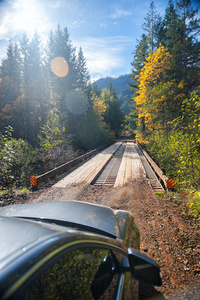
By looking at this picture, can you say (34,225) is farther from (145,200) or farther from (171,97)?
(171,97)

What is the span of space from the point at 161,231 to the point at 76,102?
80.9 ft

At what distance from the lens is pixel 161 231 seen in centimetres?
411

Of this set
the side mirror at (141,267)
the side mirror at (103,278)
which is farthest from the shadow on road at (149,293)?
the side mirror at (103,278)

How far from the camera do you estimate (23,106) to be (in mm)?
26703

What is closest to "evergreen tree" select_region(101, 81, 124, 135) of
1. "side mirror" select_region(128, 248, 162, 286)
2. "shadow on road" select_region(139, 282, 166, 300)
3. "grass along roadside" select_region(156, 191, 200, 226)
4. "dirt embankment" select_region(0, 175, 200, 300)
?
"dirt embankment" select_region(0, 175, 200, 300)

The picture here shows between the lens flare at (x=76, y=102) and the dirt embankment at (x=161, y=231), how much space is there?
66.9 ft

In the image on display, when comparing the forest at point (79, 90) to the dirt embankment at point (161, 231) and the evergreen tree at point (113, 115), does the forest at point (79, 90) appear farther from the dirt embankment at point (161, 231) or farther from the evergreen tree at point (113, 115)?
the evergreen tree at point (113, 115)

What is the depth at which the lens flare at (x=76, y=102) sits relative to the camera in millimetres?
25609

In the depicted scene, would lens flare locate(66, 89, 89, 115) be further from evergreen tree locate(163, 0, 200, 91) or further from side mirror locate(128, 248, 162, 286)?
side mirror locate(128, 248, 162, 286)

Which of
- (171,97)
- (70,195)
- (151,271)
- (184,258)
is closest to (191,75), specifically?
(171,97)

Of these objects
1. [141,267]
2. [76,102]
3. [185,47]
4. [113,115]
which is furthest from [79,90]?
[113,115]

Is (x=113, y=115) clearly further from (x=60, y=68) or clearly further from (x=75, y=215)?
(x=75, y=215)

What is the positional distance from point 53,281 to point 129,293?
1.12m

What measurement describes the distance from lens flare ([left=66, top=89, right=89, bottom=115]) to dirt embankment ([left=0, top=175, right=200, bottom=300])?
66.9 feet
